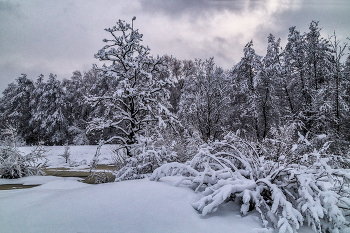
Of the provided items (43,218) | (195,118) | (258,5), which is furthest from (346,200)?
(195,118)

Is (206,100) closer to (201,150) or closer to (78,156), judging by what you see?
(201,150)

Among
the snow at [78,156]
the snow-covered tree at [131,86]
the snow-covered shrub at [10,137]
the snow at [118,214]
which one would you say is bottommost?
the snow at [78,156]

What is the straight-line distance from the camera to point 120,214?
2092mm

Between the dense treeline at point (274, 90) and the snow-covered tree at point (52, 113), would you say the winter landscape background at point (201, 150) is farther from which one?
the snow-covered tree at point (52, 113)

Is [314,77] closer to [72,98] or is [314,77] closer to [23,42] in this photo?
[23,42]

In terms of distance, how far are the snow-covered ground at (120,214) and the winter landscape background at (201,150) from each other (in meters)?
0.01

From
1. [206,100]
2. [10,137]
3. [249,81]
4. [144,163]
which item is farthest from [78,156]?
[249,81]

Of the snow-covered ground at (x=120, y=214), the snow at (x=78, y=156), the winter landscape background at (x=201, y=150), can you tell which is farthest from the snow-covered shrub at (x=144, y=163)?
the snow at (x=78, y=156)

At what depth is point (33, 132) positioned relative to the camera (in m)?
29.7

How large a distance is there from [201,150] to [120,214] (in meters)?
1.58

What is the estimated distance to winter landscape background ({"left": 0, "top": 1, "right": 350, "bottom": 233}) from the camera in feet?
6.91

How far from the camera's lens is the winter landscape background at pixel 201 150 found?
2107mm

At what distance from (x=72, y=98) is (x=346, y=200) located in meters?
35.9

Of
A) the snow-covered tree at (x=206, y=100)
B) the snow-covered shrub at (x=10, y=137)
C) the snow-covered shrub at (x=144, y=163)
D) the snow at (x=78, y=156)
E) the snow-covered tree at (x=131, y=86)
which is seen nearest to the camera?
the snow-covered shrub at (x=144, y=163)
